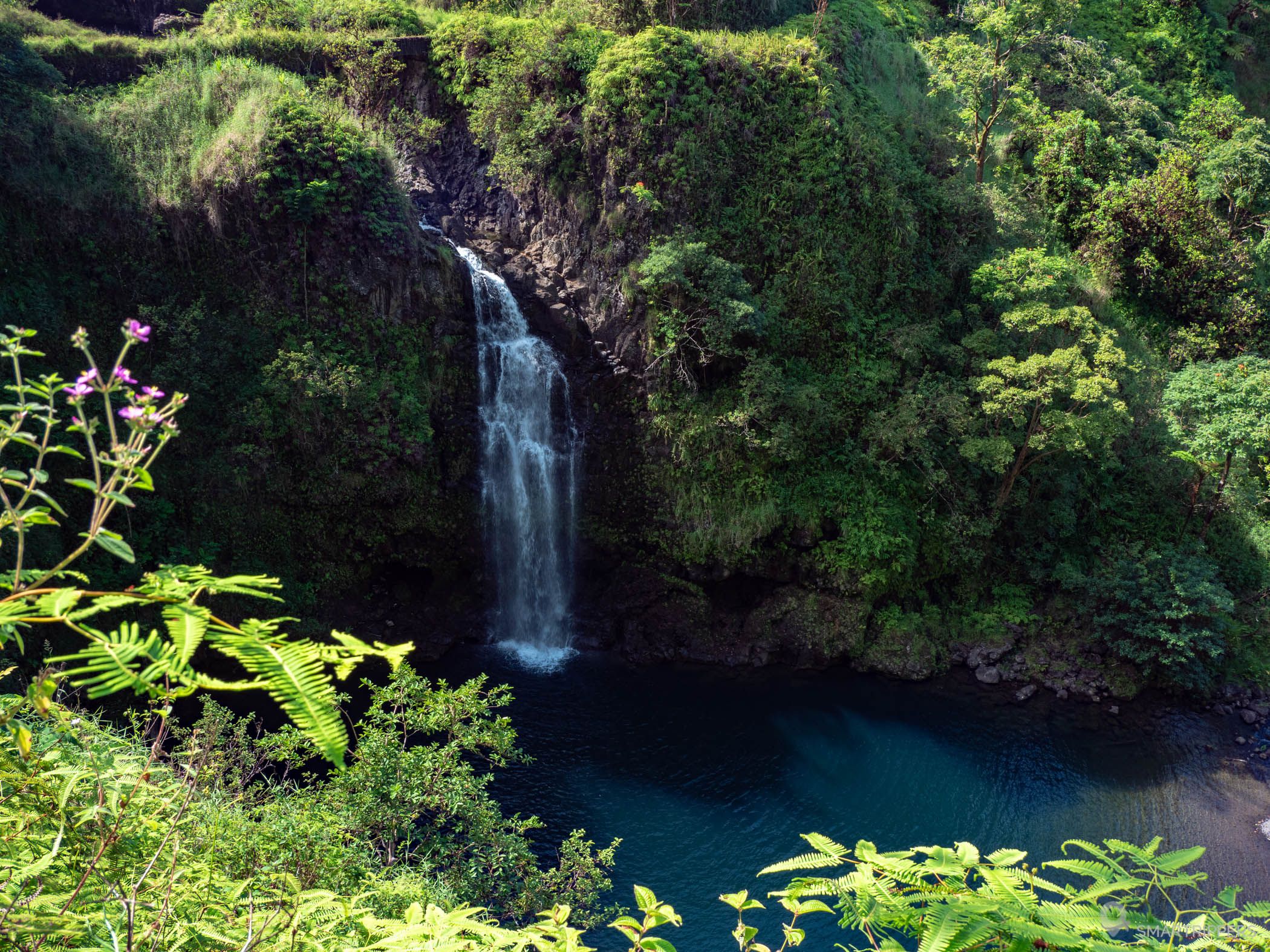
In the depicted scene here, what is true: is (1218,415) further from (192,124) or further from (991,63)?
(192,124)

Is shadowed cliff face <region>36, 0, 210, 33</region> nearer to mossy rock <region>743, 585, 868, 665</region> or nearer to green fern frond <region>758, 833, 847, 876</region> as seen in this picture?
mossy rock <region>743, 585, 868, 665</region>

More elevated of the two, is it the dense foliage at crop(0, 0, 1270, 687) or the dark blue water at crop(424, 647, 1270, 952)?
the dense foliage at crop(0, 0, 1270, 687)

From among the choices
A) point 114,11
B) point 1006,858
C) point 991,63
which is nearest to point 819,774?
point 1006,858

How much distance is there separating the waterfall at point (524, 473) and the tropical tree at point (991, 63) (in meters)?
12.6

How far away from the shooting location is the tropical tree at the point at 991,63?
64.2 feet

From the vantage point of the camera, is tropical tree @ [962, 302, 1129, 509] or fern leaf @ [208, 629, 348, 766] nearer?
fern leaf @ [208, 629, 348, 766]

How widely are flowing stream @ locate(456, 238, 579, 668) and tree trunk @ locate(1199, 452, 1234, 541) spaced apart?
44.4 feet

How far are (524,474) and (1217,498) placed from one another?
586 inches

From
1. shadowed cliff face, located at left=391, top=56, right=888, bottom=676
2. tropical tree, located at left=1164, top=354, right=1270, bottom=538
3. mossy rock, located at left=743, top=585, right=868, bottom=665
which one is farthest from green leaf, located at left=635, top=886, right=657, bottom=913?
tropical tree, located at left=1164, top=354, right=1270, bottom=538

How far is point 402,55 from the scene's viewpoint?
19.8m

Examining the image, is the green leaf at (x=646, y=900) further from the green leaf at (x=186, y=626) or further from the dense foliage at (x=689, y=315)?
the dense foliage at (x=689, y=315)

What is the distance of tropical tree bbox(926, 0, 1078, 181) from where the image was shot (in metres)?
19.6

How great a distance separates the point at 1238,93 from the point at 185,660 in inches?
1401

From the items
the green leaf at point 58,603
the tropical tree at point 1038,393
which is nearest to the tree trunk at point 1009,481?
the tropical tree at point 1038,393
